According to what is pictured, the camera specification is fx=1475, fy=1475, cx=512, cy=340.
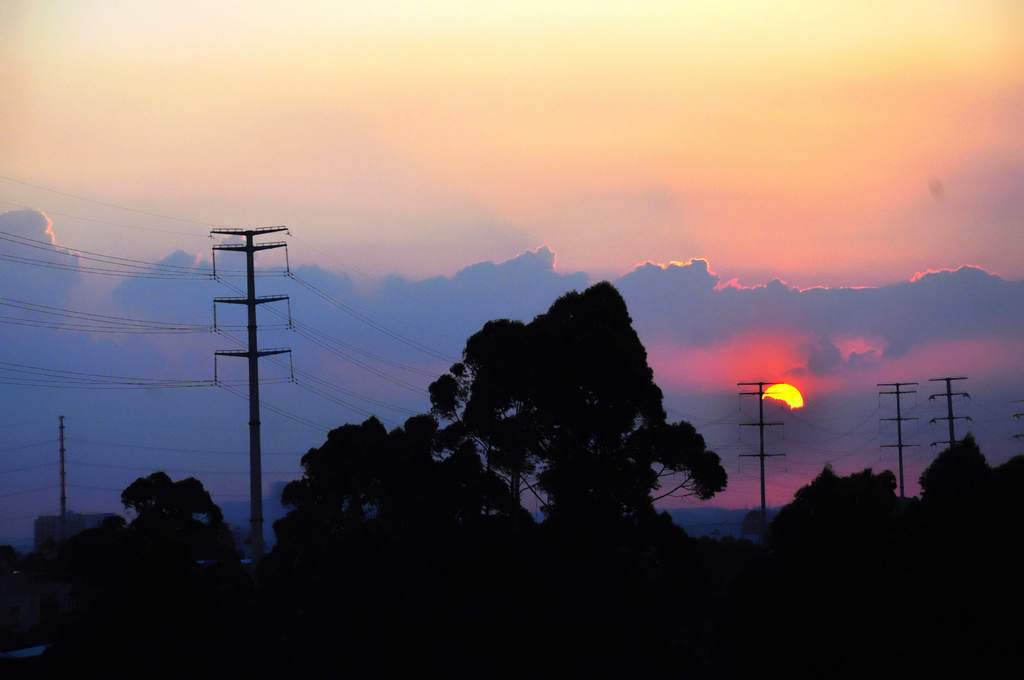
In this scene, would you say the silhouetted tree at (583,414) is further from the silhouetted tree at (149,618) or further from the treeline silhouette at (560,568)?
the silhouetted tree at (149,618)

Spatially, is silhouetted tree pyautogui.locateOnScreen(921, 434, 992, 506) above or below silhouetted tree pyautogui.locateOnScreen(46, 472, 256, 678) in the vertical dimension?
above

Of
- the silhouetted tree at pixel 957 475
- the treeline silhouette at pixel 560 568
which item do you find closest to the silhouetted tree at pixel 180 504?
the treeline silhouette at pixel 560 568

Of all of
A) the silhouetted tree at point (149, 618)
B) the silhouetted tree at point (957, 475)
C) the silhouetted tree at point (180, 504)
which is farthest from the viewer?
the silhouetted tree at point (180, 504)

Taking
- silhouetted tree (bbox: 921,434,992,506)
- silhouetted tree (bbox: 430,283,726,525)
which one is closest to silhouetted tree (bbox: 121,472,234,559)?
silhouetted tree (bbox: 430,283,726,525)

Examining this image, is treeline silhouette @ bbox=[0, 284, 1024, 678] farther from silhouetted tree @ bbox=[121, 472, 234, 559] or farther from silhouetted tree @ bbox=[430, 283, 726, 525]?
silhouetted tree @ bbox=[121, 472, 234, 559]

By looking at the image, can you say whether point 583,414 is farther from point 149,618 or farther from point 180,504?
point 180,504

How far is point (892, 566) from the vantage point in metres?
51.4

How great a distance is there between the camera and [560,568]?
62.4 meters

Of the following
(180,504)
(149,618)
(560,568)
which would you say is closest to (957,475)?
(560,568)

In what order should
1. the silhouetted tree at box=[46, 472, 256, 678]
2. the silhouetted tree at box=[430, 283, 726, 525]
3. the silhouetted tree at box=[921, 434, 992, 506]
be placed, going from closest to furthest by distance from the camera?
the silhouetted tree at box=[46, 472, 256, 678] → the silhouetted tree at box=[921, 434, 992, 506] → the silhouetted tree at box=[430, 283, 726, 525]

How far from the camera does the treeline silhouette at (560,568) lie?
4922 centimetres

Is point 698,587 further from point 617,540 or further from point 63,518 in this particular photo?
point 63,518

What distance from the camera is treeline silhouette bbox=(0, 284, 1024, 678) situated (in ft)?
161

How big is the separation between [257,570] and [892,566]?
37.2 metres
